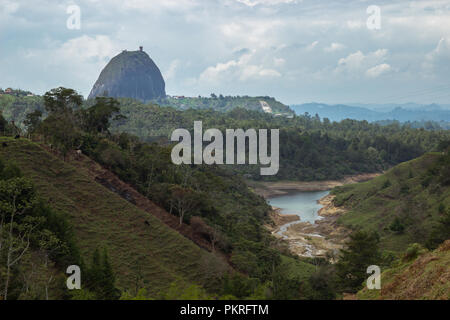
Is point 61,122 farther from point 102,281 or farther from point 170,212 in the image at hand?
point 102,281

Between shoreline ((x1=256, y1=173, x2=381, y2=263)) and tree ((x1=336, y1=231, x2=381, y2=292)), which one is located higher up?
tree ((x1=336, y1=231, x2=381, y2=292))

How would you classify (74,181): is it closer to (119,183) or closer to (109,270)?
(119,183)

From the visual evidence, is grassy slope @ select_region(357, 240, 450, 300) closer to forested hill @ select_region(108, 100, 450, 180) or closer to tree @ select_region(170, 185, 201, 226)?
tree @ select_region(170, 185, 201, 226)

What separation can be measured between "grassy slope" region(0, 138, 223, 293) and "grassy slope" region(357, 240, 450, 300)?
1389 cm

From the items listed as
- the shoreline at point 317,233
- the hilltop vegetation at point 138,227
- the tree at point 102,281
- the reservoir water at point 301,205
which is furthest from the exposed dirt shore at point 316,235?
the tree at point 102,281

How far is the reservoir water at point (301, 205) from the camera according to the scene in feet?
244

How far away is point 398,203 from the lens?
62.8 metres

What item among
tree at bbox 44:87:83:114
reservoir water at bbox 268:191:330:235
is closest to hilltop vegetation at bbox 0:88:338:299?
tree at bbox 44:87:83:114

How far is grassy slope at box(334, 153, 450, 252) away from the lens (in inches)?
1975

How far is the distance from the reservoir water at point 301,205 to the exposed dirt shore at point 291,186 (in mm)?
4071

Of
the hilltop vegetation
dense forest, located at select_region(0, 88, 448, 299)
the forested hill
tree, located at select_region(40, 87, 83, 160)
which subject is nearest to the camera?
dense forest, located at select_region(0, 88, 448, 299)

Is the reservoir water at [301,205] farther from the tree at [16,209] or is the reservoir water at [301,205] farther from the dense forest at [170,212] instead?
the tree at [16,209]
